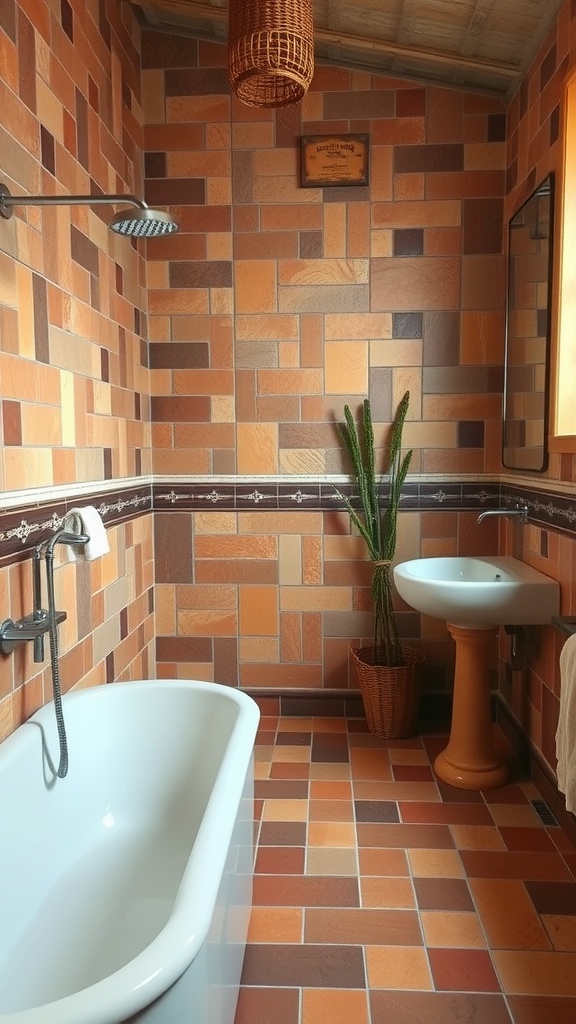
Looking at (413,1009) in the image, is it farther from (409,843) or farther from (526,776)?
(526,776)

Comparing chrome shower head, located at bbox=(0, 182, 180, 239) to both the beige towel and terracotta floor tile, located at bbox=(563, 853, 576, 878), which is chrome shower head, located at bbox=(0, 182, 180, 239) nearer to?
the beige towel

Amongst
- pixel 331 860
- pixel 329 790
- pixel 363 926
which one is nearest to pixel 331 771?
pixel 329 790

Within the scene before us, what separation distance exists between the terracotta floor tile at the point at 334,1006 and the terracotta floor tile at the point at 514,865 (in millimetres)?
614

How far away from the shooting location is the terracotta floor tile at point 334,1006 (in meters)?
1.68

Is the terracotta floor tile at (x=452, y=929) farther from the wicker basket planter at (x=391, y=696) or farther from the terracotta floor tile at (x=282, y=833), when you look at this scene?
the wicker basket planter at (x=391, y=696)

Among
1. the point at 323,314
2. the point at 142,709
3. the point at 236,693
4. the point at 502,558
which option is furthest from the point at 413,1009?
the point at 323,314

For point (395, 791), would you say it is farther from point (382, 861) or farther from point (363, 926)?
point (363, 926)

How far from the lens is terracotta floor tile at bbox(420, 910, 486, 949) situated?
1928 mm

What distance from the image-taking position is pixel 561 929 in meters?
1.98

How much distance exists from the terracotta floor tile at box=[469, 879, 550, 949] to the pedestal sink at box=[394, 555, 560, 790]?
1.97 feet

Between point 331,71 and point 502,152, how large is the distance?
81cm

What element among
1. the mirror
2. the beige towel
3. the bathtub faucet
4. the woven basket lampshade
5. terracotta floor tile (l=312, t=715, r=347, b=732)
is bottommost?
terracotta floor tile (l=312, t=715, r=347, b=732)

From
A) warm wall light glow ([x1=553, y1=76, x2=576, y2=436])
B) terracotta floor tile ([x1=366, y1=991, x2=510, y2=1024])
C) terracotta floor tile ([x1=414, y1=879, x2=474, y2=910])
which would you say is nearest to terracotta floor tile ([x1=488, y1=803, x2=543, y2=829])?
terracotta floor tile ([x1=414, y1=879, x2=474, y2=910])

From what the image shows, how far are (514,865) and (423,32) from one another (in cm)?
296
